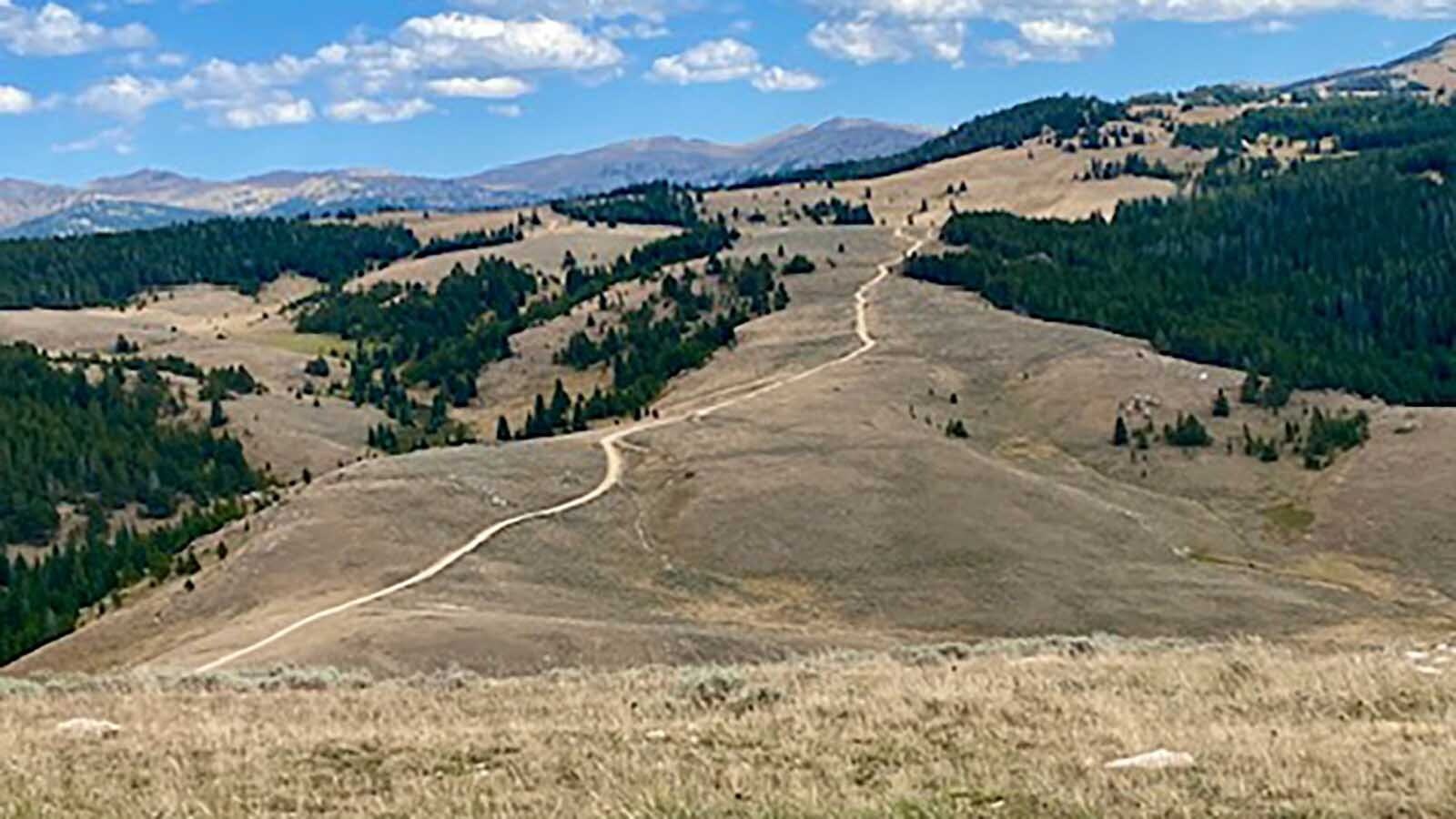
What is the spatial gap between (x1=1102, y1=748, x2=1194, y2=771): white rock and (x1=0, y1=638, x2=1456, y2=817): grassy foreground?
19 cm

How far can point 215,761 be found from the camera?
1647 cm

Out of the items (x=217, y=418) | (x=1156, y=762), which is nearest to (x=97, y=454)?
(x=217, y=418)

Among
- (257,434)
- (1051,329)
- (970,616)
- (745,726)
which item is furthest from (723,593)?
(257,434)

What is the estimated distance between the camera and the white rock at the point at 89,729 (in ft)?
62.8

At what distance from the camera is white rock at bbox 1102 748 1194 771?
47.7ft

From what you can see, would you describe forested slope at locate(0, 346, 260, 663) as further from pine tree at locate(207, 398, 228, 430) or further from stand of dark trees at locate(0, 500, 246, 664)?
pine tree at locate(207, 398, 228, 430)

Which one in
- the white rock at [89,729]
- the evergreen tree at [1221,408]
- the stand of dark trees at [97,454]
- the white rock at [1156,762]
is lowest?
the stand of dark trees at [97,454]

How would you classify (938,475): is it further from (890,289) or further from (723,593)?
(890,289)

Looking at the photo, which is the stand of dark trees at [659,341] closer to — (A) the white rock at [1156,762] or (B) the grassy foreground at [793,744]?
(B) the grassy foreground at [793,744]

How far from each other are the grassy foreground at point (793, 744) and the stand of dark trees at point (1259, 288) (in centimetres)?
9170

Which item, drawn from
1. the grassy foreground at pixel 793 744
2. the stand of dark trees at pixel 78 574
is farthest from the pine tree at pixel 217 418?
the grassy foreground at pixel 793 744

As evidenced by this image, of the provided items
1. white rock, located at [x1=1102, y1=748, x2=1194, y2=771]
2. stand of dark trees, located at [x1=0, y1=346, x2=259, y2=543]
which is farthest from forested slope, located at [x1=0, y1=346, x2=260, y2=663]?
white rock, located at [x1=1102, y1=748, x2=1194, y2=771]

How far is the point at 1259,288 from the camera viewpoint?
17438 centimetres

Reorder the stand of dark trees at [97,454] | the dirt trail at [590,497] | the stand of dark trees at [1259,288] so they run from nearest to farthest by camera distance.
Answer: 1. the dirt trail at [590,497]
2. the stand of dark trees at [97,454]
3. the stand of dark trees at [1259,288]
